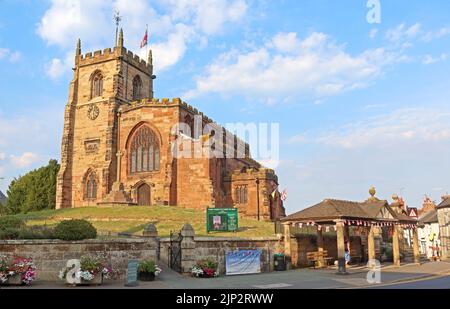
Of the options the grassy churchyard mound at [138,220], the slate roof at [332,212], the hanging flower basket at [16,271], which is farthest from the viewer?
the grassy churchyard mound at [138,220]

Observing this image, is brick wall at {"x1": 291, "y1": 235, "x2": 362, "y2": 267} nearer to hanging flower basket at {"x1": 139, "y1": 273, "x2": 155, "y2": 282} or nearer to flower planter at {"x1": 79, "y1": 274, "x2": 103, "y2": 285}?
hanging flower basket at {"x1": 139, "y1": 273, "x2": 155, "y2": 282}

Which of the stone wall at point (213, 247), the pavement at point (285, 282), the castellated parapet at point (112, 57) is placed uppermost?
the castellated parapet at point (112, 57)

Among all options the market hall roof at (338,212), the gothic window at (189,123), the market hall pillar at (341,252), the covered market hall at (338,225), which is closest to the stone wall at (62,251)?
the covered market hall at (338,225)

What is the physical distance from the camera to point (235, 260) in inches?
824

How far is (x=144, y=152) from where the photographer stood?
4722 cm

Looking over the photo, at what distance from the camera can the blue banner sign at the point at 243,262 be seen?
20.8 m

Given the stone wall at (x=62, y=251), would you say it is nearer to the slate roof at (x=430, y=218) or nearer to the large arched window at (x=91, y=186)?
Answer: the large arched window at (x=91, y=186)

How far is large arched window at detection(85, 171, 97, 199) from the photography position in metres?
48.8

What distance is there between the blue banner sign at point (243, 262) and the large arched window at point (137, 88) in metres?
37.6

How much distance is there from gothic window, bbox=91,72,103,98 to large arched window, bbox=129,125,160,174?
29.7ft

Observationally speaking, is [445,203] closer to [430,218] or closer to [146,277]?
[430,218]

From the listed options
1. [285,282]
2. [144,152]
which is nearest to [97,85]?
[144,152]
